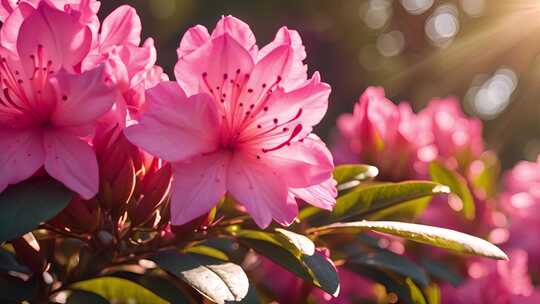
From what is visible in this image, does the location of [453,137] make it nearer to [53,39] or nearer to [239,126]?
[239,126]

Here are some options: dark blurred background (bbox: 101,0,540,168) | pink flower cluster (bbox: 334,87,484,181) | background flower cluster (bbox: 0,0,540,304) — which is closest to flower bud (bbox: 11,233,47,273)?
background flower cluster (bbox: 0,0,540,304)

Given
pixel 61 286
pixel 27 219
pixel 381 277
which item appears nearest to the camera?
pixel 27 219

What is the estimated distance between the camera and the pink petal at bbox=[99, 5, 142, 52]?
1.10 meters

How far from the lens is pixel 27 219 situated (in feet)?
2.89

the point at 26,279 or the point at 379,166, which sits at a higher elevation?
the point at 379,166

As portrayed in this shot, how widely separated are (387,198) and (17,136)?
0.53 m

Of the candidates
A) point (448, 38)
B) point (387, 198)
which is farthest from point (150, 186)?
point (448, 38)

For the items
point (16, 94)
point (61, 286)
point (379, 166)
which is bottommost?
point (61, 286)

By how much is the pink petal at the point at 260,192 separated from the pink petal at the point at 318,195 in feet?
0.11

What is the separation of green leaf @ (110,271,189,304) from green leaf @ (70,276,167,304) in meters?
0.03

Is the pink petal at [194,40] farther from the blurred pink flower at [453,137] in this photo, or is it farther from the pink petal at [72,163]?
the blurred pink flower at [453,137]

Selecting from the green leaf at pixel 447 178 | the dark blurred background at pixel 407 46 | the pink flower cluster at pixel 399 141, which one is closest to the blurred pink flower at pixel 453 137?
the pink flower cluster at pixel 399 141

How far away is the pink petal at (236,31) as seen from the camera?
102 cm

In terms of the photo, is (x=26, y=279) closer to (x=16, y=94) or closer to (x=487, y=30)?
(x=16, y=94)
